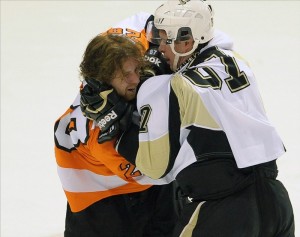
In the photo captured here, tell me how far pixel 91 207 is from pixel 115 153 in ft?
1.33

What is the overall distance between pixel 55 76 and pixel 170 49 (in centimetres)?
264

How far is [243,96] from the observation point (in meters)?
2.14

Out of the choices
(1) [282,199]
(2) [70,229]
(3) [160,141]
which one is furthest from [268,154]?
(2) [70,229]

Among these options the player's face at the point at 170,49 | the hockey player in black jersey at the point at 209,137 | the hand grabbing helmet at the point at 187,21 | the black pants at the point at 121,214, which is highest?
the hand grabbing helmet at the point at 187,21

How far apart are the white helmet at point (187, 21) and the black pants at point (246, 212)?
1.45ft

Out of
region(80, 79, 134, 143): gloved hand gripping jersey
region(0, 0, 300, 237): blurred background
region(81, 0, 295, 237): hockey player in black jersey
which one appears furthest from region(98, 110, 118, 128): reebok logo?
region(0, 0, 300, 237): blurred background

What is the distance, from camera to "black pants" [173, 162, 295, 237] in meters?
2.14

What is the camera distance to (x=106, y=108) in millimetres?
2324

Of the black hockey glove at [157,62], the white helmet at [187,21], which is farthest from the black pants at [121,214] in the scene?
the white helmet at [187,21]

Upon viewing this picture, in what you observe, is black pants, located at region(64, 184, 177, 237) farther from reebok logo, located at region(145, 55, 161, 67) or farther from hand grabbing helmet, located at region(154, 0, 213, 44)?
hand grabbing helmet, located at region(154, 0, 213, 44)

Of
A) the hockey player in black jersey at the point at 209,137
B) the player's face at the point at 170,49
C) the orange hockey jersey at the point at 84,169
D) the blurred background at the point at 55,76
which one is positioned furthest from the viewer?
the blurred background at the point at 55,76

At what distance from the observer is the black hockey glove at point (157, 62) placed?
2395 millimetres

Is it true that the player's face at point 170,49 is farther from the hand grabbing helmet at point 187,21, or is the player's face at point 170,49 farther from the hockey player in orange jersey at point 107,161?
the hockey player in orange jersey at point 107,161

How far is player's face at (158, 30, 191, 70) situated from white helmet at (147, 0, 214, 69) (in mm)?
14
